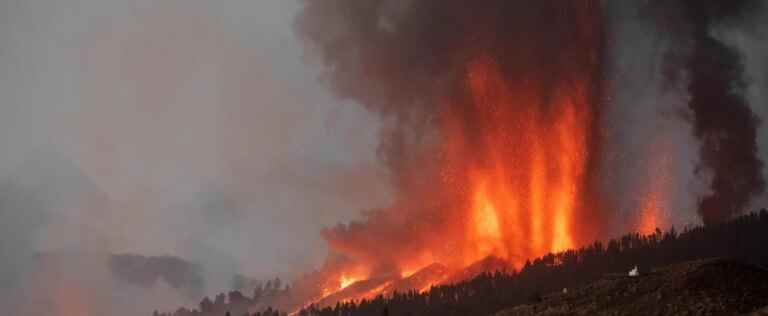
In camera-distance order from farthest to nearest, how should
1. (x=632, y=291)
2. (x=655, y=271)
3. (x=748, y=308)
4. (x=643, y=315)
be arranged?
(x=655, y=271) → (x=632, y=291) → (x=643, y=315) → (x=748, y=308)

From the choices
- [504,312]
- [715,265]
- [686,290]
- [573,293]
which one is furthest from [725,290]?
[504,312]

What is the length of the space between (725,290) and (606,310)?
13030 mm

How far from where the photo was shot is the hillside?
72.4 metres

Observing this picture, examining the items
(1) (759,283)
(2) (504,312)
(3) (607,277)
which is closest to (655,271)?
(3) (607,277)

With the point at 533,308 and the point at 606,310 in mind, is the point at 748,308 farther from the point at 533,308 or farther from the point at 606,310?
the point at 533,308

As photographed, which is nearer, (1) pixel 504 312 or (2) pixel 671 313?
(2) pixel 671 313

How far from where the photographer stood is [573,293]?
3570 inches

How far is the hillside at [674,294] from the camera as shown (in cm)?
7238

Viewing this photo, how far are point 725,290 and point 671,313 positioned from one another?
28.5 feet

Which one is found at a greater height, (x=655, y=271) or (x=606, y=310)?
(x=655, y=271)

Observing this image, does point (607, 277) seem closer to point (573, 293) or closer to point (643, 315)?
point (573, 293)

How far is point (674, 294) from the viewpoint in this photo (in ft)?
257

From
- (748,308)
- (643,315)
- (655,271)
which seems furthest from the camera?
(655,271)

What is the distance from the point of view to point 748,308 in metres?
68.5
